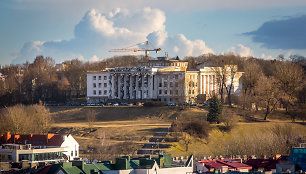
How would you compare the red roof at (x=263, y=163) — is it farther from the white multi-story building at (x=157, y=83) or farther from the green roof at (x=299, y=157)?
the white multi-story building at (x=157, y=83)

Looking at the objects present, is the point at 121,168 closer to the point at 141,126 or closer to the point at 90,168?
the point at 90,168

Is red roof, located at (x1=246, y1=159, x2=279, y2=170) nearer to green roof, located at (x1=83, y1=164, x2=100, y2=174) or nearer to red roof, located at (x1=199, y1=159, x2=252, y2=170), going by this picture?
red roof, located at (x1=199, y1=159, x2=252, y2=170)

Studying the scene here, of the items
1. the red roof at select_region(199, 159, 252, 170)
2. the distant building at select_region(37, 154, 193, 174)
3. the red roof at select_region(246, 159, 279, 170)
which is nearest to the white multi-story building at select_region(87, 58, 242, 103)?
the red roof at select_region(246, 159, 279, 170)

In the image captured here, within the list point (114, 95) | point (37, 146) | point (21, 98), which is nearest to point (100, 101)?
point (114, 95)

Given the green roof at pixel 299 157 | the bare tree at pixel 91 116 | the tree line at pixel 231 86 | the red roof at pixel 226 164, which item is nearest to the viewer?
the green roof at pixel 299 157

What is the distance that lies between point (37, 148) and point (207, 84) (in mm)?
86637

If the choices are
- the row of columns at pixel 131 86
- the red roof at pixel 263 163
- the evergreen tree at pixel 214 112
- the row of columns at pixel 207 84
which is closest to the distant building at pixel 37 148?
the red roof at pixel 263 163

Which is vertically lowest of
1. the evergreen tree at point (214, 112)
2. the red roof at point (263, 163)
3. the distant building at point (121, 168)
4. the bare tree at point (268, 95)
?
the red roof at point (263, 163)

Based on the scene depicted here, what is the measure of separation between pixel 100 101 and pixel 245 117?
4422 centimetres

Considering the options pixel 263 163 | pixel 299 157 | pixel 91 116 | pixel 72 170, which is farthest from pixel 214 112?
pixel 72 170

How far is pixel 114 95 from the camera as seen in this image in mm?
173750

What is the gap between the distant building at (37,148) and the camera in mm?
81500

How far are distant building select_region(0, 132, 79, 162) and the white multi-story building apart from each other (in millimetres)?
68332

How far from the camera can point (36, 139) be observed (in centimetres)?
9325
